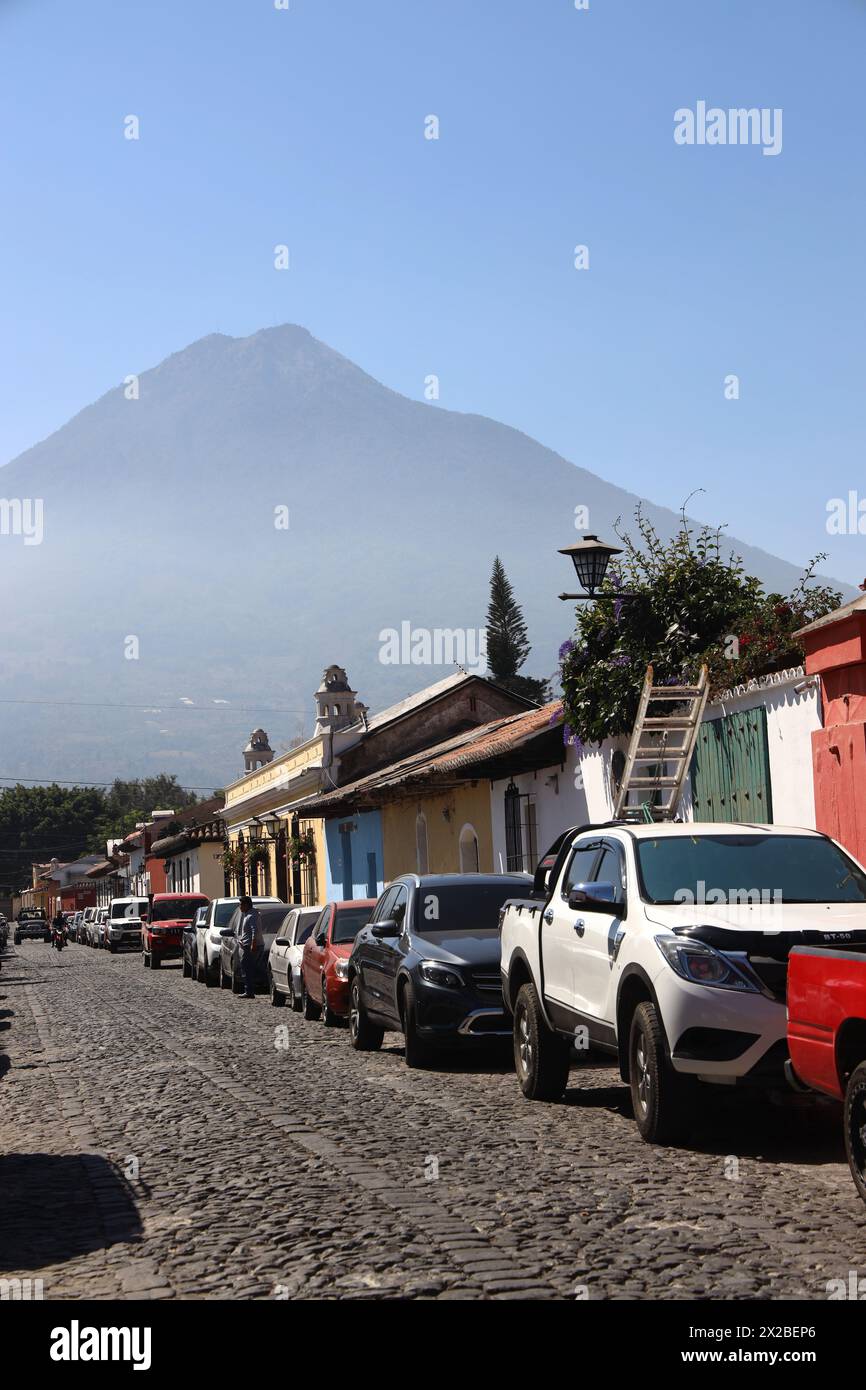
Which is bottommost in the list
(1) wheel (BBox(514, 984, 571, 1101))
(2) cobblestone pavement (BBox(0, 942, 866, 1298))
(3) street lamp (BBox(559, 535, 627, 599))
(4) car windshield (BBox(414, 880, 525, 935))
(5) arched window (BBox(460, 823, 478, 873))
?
(2) cobblestone pavement (BBox(0, 942, 866, 1298))

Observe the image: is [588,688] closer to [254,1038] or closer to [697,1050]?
[254,1038]

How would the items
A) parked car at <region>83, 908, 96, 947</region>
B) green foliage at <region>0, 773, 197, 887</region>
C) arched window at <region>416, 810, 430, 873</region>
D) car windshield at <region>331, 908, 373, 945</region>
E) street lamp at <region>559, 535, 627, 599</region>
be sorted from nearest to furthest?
street lamp at <region>559, 535, 627, 599</region>, car windshield at <region>331, 908, 373, 945</region>, arched window at <region>416, 810, 430, 873</region>, parked car at <region>83, 908, 96, 947</region>, green foliage at <region>0, 773, 197, 887</region>

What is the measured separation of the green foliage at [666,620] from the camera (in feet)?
59.2

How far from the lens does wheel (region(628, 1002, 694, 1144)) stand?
9008 mm

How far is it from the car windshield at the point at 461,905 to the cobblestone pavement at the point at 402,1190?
1.36 m

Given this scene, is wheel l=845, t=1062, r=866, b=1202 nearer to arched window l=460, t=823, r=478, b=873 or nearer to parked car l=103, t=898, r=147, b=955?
arched window l=460, t=823, r=478, b=873

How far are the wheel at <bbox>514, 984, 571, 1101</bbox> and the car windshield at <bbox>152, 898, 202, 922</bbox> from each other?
3445cm

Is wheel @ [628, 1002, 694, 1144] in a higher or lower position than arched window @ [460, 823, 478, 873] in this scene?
lower

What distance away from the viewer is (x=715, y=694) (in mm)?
18000

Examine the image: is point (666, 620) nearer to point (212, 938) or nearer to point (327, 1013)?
point (327, 1013)

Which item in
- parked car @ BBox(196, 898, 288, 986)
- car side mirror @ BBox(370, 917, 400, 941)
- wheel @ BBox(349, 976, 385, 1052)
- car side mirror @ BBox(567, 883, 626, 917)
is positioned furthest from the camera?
parked car @ BBox(196, 898, 288, 986)

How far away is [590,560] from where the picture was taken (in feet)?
58.3

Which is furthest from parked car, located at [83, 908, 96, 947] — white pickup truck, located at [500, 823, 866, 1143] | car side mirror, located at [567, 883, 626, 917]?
car side mirror, located at [567, 883, 626, 917]

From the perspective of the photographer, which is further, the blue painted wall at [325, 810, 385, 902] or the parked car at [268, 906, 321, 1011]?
the blue painted wall at [325, 810, 385, 902]
